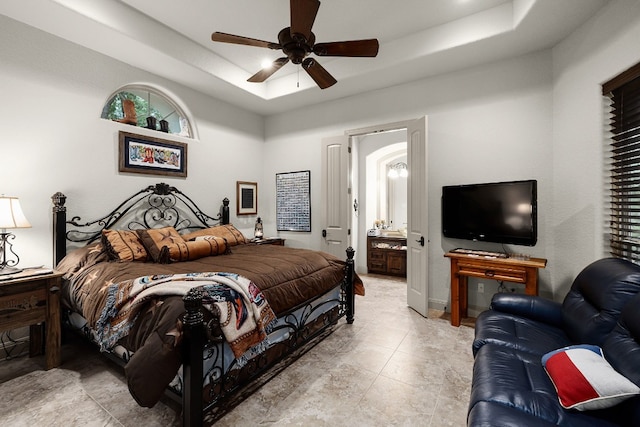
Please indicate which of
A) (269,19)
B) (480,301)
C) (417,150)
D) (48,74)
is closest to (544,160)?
(417,150)

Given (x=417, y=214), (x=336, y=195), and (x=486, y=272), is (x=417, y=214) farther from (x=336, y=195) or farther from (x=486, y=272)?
(x=336, y=195)

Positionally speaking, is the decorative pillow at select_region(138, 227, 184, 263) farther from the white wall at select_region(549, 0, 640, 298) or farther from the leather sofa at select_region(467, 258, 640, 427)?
the white wall at select_region(549, 0, 640, 298)

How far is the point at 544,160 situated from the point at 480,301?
174cm

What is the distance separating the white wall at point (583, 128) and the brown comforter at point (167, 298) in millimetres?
2121

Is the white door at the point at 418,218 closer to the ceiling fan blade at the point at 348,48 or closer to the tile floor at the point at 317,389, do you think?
the tile floor at the point at 317,389

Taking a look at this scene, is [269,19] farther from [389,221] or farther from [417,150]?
[389,221]

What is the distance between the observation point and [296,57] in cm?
244

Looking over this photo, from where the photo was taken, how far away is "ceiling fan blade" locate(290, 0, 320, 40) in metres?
1.91

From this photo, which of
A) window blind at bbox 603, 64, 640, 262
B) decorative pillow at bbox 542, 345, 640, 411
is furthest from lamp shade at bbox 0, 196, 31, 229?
window blind at bbox 603, 64, 640, 262

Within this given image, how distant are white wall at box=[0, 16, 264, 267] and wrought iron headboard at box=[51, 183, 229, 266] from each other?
0.10m

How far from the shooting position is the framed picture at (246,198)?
4824 millimetres

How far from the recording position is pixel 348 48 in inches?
95.0

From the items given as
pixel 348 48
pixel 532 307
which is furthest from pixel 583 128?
pixel 348 48

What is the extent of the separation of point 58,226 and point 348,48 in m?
3.18
